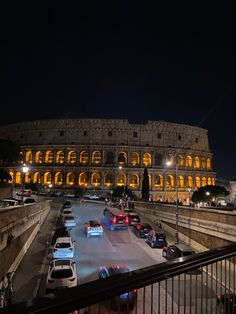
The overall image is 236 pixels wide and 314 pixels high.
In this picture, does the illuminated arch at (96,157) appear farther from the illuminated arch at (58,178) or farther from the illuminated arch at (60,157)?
the illuminated arch at (58,178)

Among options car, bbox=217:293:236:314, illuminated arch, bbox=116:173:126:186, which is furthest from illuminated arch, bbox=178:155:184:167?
car, bbox=217:293:236:314

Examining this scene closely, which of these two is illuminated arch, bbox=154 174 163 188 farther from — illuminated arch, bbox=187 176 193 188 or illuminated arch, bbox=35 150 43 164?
illuminated arch, bbox=35 150 43 164

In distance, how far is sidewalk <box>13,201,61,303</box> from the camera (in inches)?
728

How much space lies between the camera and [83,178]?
101 m

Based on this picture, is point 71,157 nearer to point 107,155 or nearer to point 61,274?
point 107,155

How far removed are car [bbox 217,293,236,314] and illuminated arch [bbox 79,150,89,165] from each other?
96.3 meters

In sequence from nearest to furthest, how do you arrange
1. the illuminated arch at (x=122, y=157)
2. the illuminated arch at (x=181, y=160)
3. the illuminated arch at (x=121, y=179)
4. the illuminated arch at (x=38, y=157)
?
the illuminated arch at (x=121, y=179) → the illuminated arch at (x=122, y=157) → the illuminated arch at (x=38, y=157) → the illuminated arch at (x=181, y=160)

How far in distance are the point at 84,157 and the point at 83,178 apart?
6130 millimetres

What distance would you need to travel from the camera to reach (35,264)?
24.2 m

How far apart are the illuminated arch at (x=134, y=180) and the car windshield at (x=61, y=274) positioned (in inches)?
3192

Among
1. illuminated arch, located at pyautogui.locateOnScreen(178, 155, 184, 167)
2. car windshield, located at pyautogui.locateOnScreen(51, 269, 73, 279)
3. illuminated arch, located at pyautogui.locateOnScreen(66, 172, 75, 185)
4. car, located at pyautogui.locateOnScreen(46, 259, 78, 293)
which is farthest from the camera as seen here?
illuminated arch, located at pyautogui.locateOnScreen(178, 155, 184, 167)

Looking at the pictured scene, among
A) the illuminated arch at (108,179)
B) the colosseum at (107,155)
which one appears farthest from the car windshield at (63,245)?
the illuminated arch at (108,179)

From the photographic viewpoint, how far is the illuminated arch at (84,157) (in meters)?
102

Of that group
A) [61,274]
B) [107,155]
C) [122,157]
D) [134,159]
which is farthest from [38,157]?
[61,274]
